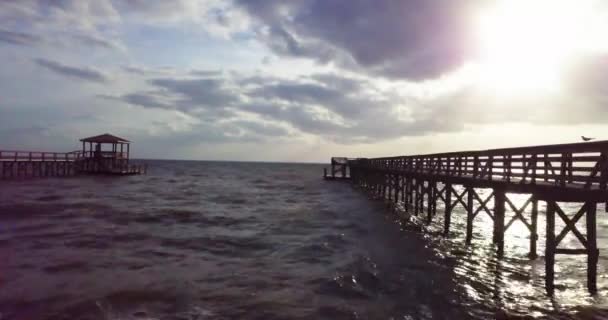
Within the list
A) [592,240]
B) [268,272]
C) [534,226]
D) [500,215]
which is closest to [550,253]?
[592,240]

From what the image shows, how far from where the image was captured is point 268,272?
1185cm

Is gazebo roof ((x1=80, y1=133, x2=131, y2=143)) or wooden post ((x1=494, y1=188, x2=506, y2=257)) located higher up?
gazebo roof ((x1=80, y1=133, x2=131, y2=143))

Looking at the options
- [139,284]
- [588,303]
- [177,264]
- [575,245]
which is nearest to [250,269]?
[177,264]

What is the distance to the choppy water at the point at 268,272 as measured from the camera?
8930mm

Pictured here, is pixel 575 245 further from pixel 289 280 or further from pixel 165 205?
pixel 165 205

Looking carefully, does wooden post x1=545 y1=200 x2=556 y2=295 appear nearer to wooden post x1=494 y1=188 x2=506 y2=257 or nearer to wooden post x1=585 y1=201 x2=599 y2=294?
wooden post x1=585 y1=201 x2=599 y2=294

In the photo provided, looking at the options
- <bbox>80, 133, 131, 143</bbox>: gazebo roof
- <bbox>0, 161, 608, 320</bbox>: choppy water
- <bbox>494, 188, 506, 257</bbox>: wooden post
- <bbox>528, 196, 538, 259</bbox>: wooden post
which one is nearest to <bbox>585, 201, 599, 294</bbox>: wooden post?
<bbox>0, 161, 608, 320</bbox>: choppy water

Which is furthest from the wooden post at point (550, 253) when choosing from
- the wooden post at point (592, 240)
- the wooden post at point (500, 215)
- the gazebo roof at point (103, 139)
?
the gazebo roof at point (103, 139)

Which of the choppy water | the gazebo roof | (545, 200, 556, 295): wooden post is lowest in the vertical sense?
the choppy water

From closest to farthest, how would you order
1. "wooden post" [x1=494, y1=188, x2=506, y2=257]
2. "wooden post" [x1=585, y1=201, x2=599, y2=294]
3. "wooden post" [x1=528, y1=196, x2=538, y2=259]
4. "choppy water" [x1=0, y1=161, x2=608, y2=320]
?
"choppy water" [x1=0, y1=161, x2=608, y2=320]
"wooden post" [x1=585, y1=201, x2=599, y2=294]
"wooden post" [x1=528, y1=196, x2=538, y2=259]
"wooden post" [x1=494, y1=188, x2=506, y2=257]

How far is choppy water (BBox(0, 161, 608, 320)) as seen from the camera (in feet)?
29.3

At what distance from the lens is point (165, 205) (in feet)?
94.7

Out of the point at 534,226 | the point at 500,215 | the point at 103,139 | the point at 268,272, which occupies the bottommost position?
the point at 268,272

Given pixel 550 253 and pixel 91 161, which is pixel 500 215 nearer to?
pixel 550 253
